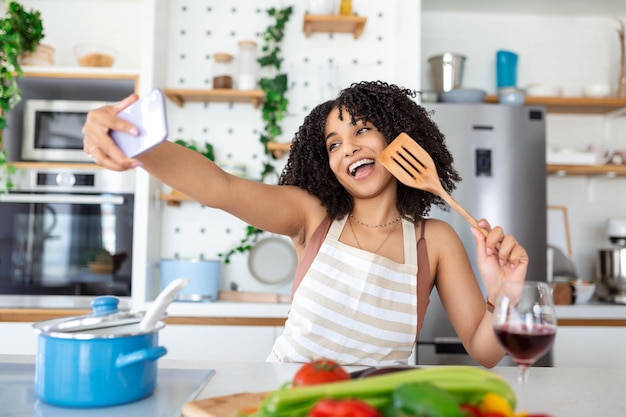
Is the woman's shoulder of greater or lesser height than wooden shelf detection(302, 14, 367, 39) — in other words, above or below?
below

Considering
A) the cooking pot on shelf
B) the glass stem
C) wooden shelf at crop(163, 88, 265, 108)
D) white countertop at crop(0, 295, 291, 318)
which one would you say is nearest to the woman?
the glass stem

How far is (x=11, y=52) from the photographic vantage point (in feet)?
8.46

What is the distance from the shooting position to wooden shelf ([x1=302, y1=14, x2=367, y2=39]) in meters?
2.78

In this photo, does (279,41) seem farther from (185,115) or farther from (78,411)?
(78,411)

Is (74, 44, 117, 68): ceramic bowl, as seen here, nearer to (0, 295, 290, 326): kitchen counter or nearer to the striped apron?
(0, 295, 290, 326): kitchen counter

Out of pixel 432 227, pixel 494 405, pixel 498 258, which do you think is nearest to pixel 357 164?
pixel 432 227

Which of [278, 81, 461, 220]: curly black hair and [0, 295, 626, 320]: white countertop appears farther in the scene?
[0, 295, 626, 320]: white countertop

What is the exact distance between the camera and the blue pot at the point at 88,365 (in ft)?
2.71

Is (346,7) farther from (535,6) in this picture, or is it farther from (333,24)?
(535,6)

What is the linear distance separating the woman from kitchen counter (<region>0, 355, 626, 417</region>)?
0.18 m

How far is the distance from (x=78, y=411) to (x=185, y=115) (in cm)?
232

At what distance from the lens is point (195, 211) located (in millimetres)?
2975

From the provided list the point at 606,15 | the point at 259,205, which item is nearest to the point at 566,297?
the point at 606,15

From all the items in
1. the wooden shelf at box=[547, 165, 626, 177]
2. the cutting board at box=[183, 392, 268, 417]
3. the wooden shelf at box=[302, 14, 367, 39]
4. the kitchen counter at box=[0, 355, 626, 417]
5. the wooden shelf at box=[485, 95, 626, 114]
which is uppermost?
the wooden shelf at box=[302, 14, 367, 39]
